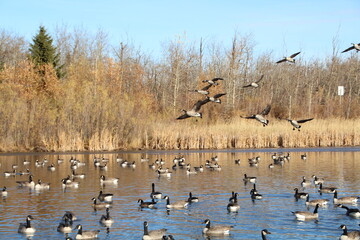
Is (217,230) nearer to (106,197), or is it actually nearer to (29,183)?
(106,197)

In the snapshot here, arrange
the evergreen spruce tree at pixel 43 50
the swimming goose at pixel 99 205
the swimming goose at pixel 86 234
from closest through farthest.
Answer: the swimming goose at pixel 86 234
the swimming goose at pixel 99 205
the evergreen spruce tree at pixel 43 50

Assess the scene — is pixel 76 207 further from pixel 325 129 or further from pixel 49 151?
pixel 325 129

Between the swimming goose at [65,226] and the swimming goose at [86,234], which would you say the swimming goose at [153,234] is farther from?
the swimming goose at [65,226]

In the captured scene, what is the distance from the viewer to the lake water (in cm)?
1499

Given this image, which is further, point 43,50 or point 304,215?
point 43,50

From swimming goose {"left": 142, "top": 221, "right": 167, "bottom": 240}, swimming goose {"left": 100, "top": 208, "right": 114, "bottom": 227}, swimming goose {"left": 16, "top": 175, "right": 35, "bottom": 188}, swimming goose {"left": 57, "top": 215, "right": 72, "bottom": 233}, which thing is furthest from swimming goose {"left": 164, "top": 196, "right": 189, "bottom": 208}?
swimming goose {"left": 16, "top": 175, "right": 35, "bottom": 188}

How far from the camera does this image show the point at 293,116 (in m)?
52.7

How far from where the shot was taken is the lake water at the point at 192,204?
15.0 m

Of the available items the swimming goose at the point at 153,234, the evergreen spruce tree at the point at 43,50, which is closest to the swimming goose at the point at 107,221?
the swimming goose at the point at 153,234

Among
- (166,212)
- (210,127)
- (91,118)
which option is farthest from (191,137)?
(166,212)

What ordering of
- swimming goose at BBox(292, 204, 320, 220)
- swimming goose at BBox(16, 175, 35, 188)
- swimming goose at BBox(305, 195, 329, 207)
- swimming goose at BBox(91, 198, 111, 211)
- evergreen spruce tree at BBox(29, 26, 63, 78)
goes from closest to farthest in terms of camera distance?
swimming goose at BBox(292, 204, 320, 220), swimming goose at BBox(91, 198, 111, 211), swimming goose at BBox(305, 195, 329, 207), swimming goose at BBox(16, 175, 35, 188), evergreen spruce tree at BBox(29, 26, 63, 78)

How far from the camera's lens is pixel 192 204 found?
62.6 feet

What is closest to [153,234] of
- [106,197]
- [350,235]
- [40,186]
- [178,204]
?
[178,204]

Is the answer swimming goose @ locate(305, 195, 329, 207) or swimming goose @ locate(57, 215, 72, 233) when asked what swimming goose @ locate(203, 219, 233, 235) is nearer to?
swimming goose @ locate(57, 215, 72, 233)
